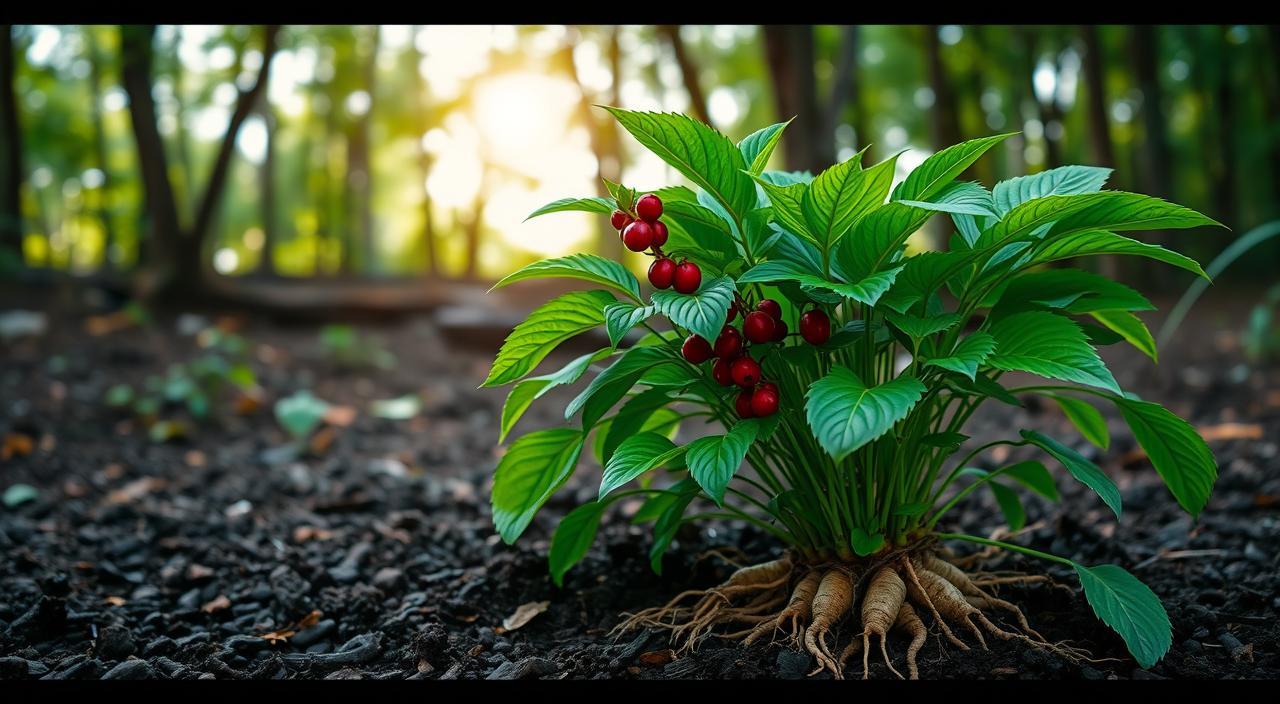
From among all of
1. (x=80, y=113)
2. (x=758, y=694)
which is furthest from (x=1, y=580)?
(x=80, y=113)

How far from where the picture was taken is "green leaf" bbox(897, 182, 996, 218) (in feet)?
5.08

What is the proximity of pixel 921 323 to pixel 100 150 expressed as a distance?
15149 mm

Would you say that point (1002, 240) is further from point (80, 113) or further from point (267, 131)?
point (80, 113)

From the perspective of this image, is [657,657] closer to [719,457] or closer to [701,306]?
[719,457]

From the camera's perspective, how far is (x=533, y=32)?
39.1 feet

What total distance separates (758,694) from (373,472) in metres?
2.74

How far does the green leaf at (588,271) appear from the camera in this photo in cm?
175

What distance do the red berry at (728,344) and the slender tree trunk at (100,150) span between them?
9.01 m

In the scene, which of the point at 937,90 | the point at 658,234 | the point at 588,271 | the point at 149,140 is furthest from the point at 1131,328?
the point at 937,90

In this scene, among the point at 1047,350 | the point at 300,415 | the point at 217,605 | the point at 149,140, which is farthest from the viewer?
the point at 149,140

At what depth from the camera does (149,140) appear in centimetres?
694

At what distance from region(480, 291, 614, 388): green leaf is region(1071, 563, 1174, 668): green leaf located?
1.16m

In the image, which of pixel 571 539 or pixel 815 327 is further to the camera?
pixel 571 539

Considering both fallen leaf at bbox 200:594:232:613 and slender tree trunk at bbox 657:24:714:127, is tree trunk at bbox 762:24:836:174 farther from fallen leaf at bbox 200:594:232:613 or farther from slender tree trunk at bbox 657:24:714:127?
fallen leaf at bbox 200:594:232:613
